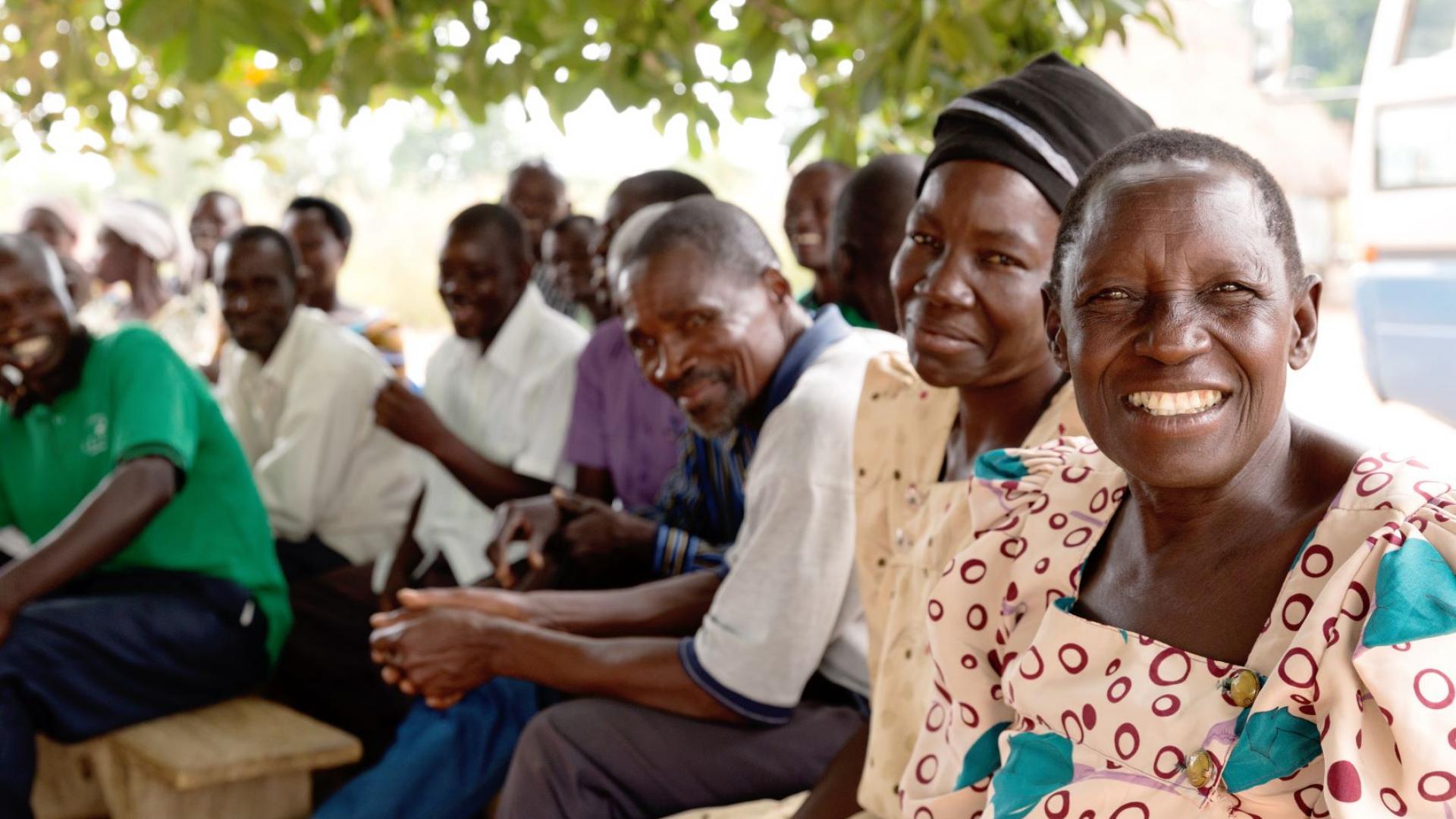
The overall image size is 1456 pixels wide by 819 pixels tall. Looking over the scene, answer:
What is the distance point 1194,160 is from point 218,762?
2.52m

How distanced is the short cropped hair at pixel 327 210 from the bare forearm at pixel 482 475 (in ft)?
7.39

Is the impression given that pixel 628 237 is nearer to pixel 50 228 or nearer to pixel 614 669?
pixel 614 669

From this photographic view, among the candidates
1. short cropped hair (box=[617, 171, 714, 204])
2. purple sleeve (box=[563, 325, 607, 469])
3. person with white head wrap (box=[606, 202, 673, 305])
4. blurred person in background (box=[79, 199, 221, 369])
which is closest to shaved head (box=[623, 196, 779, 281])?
person with white head wrap (box=[606, 202, 673, 305])

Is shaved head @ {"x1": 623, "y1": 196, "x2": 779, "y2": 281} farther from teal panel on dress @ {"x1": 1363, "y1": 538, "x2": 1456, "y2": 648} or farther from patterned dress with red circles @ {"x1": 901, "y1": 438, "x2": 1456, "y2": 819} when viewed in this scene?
teal panel on dress @ {"x1": 1363, "y1": 538, "x2": 1456, "y2": 648}

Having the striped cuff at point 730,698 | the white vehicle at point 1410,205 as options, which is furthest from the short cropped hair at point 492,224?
the white vehicle at point 1410,205

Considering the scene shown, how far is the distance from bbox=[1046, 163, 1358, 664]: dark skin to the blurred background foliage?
142cm

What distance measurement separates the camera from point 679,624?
104 inches

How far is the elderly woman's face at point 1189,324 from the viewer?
1.24 m

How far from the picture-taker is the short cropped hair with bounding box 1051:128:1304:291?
4.17 feet

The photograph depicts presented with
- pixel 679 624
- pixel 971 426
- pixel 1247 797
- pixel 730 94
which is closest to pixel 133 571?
pixel 679 624

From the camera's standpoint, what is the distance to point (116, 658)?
10.6 feet

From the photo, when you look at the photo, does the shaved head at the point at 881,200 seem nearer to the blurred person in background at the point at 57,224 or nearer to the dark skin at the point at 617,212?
the dark skin at the point at 617,212

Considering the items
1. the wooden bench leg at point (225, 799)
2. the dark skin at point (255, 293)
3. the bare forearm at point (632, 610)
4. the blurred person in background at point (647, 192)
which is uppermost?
the blurred person in background at point (647, 192)

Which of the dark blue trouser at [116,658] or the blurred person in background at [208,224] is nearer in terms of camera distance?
the dark blue trouser at [116,658]
